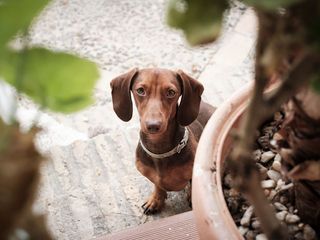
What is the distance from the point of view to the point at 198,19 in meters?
0.56

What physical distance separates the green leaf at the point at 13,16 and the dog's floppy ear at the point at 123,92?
1433 millimetres

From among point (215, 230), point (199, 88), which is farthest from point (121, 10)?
point (215, 230)

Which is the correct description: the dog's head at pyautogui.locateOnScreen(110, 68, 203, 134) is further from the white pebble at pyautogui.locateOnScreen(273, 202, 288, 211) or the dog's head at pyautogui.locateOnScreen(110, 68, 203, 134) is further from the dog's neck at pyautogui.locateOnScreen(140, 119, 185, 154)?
the white pebble at pyautogui.locateOnScreen(273, 202, 288, 211)

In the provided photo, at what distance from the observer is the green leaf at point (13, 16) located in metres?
0.51

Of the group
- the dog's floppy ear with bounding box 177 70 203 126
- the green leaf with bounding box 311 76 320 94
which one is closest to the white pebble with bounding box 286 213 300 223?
the green leaf with bounding box 311 76 320 94

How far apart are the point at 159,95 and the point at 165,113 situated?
72 millimetres

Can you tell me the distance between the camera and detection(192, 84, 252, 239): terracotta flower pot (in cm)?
95

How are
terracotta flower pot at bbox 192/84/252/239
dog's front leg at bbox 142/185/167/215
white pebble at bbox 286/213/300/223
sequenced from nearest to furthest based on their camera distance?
terracotta flower pot at bbox 192/84/252/239, white pebble at bbox 286/213/300/223, dog's front leg at bbox 142/185/167/215

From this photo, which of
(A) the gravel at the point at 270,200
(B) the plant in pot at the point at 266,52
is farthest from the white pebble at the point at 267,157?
(B) the plant in pot at the point at 266,52

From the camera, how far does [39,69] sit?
0.59 m

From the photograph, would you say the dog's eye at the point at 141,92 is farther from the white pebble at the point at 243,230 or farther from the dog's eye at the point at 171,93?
the white pebble at the point at 243,230

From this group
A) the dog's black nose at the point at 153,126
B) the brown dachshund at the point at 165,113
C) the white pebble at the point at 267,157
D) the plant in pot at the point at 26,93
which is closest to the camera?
the plant in pot at the point at 26,93

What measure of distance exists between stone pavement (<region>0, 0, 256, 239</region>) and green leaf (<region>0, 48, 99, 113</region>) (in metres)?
1.29

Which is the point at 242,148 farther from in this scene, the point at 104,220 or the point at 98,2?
the point at 98,2
